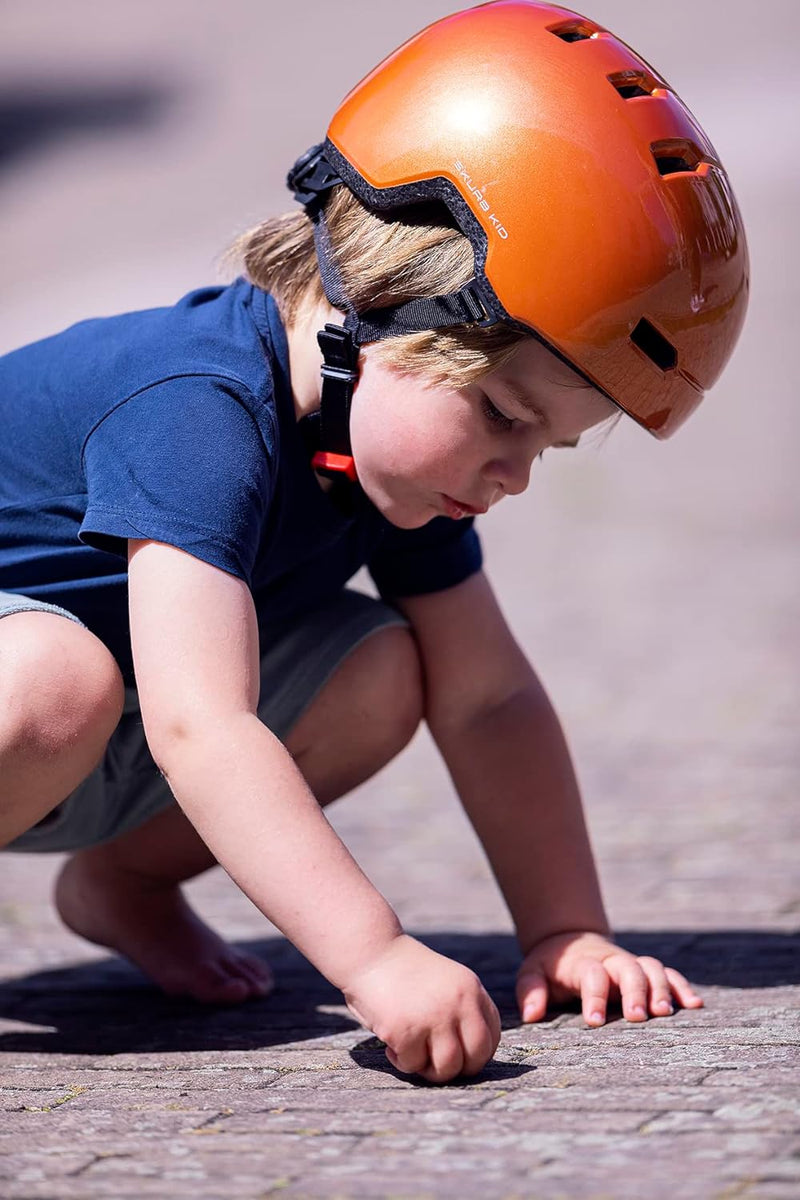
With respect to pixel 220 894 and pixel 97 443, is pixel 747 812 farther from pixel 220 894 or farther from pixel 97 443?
pixel 97 443

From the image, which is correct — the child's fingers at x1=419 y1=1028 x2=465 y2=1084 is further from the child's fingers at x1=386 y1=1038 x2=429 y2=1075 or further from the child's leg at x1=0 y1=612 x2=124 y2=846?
the child's leg at x1=0 y1=612 x2=124 y2=846

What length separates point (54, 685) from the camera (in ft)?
7.82

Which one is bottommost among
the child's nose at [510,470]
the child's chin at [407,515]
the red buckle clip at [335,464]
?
the child's chin at [407,515]

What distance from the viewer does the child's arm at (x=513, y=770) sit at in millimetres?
2822

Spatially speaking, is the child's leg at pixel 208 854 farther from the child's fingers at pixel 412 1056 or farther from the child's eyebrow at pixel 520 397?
the child's fingers at pixel 412 1056

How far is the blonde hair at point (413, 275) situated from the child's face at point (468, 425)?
3 cm

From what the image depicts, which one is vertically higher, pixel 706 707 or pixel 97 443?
pixel 97 443

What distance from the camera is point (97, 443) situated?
8.02ft

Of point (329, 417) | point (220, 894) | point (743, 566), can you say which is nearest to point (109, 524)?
point (329, 417)

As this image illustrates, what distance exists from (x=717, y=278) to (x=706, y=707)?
320 cm

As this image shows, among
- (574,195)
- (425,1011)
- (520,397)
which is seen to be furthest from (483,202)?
(425,1011)

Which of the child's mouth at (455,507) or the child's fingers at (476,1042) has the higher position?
the child's mouth at (455,507)

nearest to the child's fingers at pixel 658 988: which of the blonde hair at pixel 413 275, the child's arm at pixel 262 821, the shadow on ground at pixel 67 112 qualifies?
the child's arm at pixel 262 821

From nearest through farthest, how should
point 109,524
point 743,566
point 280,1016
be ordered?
point 109,524
point 280,1016
point 743,566
